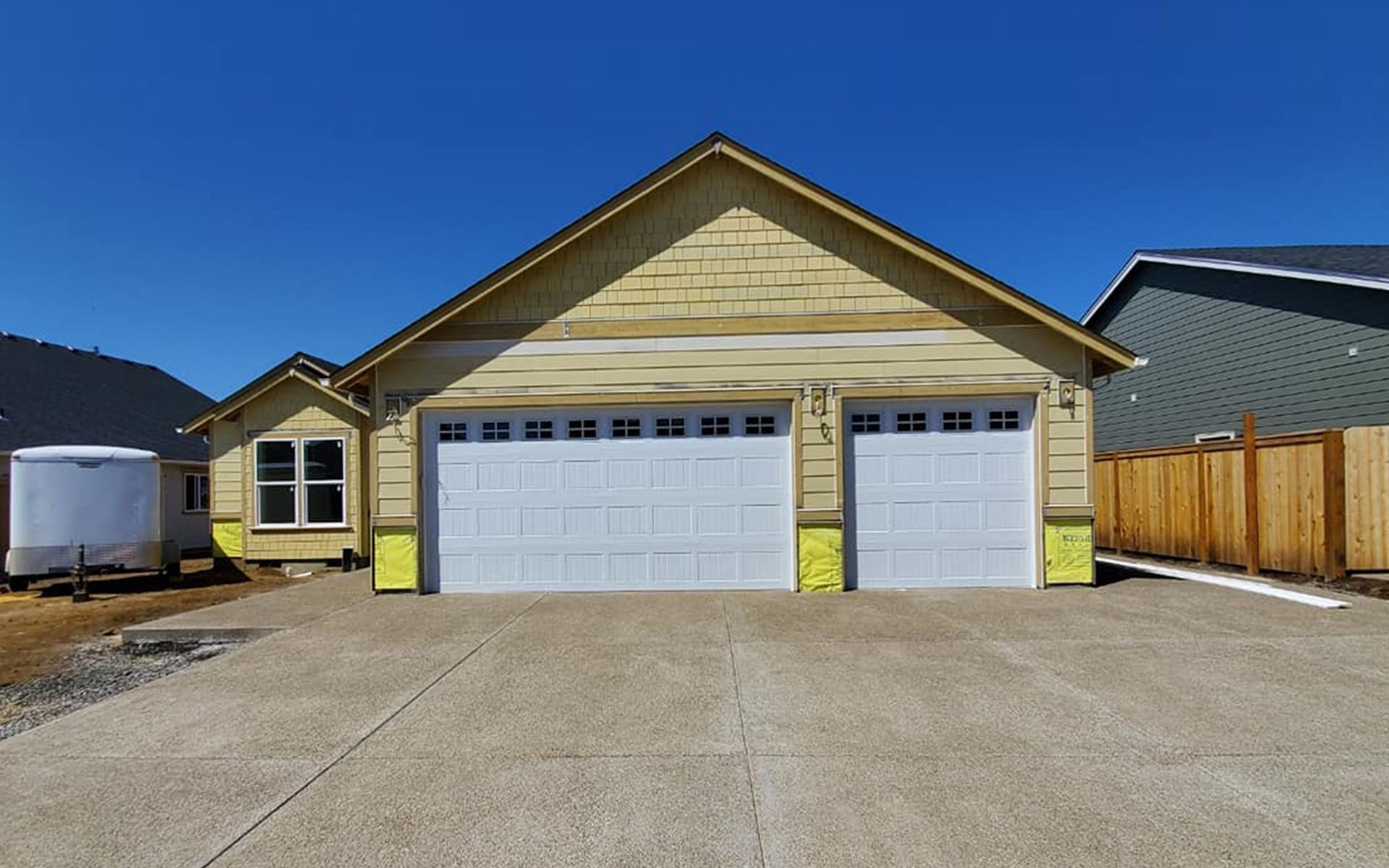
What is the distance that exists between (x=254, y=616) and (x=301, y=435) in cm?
650

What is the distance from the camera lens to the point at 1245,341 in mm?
14117

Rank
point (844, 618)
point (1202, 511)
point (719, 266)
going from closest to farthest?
point (844, 618), point (719, 266), point (1202, 511)

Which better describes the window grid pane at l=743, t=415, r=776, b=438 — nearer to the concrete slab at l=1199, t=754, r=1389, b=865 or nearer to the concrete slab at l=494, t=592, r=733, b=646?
the concrete slab at l=494, t=592, r=733, b=646

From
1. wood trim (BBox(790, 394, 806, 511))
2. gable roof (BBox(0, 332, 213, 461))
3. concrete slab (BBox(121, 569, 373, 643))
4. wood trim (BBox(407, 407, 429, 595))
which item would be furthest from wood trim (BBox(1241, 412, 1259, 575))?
gable roof (BBox(0, 332, 213, 461))

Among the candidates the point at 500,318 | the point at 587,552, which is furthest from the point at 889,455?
the point at 500,318

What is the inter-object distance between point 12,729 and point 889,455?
344 inches

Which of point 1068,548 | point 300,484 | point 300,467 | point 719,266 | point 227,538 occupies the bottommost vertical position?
point 227,538

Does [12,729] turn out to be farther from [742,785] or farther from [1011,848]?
[1011,848]

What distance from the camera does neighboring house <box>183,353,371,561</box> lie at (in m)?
13.7

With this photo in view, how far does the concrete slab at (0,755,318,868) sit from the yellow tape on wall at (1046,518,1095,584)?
8.51 m

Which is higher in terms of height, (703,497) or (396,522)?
(703,497)

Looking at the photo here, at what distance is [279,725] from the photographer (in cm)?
466

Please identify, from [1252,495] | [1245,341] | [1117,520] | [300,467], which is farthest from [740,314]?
[1245,341]

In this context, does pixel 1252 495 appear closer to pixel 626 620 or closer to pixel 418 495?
pixel 626 620
